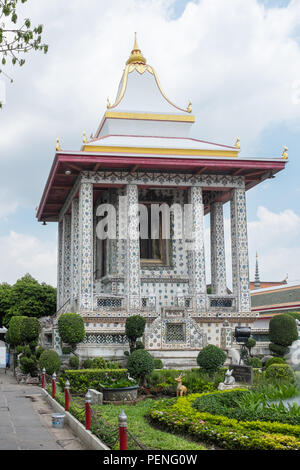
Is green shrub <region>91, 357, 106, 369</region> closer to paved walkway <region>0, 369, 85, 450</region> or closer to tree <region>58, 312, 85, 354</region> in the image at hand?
tree <region>58, 312, 85, 354</region>

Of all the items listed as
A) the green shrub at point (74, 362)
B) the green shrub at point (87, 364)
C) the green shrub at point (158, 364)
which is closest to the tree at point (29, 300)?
the green shrub at point (74, 362)

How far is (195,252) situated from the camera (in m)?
24.1

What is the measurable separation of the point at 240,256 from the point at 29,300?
1791 centimetres

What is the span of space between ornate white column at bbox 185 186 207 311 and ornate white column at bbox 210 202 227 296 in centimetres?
208

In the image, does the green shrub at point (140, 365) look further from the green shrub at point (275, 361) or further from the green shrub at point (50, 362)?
the green shrub at point (275, 361)

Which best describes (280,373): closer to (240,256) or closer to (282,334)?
(282,334)

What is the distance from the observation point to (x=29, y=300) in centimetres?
3750

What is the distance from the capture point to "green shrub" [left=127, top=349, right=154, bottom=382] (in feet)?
51.8

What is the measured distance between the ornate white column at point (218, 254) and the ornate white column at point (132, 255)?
4.64 meters

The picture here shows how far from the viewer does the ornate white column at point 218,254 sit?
26.6 metres

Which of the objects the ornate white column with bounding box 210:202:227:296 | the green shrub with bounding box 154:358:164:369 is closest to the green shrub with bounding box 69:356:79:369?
the green shrub with bounding box 154:358:164:369

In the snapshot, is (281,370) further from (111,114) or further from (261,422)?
(111,114)
